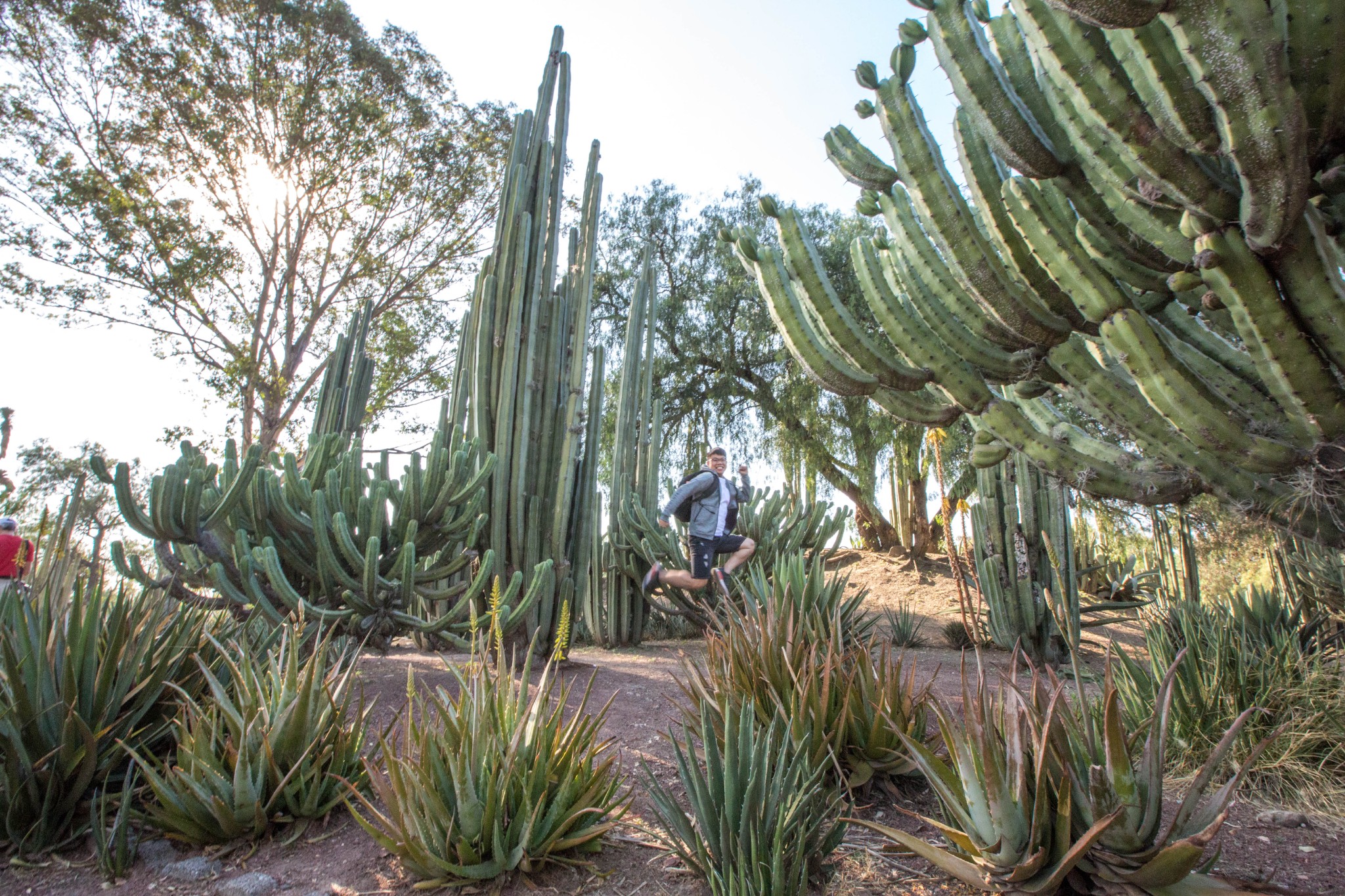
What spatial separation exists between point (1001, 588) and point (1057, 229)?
4.47 meters

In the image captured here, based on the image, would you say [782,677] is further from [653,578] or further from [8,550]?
[8,550]

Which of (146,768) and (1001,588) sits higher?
(1001,588)

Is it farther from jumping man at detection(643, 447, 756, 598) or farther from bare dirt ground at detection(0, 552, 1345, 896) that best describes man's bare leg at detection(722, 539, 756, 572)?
bare dirt ground at detection(0, 552, 1345, 896)

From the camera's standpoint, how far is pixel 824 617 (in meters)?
5.32

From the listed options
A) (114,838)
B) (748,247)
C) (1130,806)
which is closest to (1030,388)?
(748,247)

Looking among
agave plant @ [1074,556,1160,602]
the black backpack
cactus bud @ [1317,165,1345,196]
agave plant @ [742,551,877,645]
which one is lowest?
agave plant @ [742,551,877,645]

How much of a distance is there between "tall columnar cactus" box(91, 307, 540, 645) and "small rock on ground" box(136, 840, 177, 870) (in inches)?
63.6

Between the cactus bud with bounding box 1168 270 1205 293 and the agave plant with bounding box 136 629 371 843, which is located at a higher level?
the cactus bud with bounding box 1168 270 1205 293

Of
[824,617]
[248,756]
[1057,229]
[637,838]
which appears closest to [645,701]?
[824,617]

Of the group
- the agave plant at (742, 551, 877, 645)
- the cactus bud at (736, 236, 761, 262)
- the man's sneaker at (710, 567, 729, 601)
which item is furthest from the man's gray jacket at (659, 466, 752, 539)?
the cactus bud at (736, 236, 761, 262)

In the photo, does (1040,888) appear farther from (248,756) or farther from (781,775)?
(248,756)

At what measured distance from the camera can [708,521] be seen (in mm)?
7125

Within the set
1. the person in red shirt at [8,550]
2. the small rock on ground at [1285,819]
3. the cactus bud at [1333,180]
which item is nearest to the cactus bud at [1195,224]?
the cactus bud at [1333,180]

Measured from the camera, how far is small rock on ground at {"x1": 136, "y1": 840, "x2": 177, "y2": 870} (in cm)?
281
